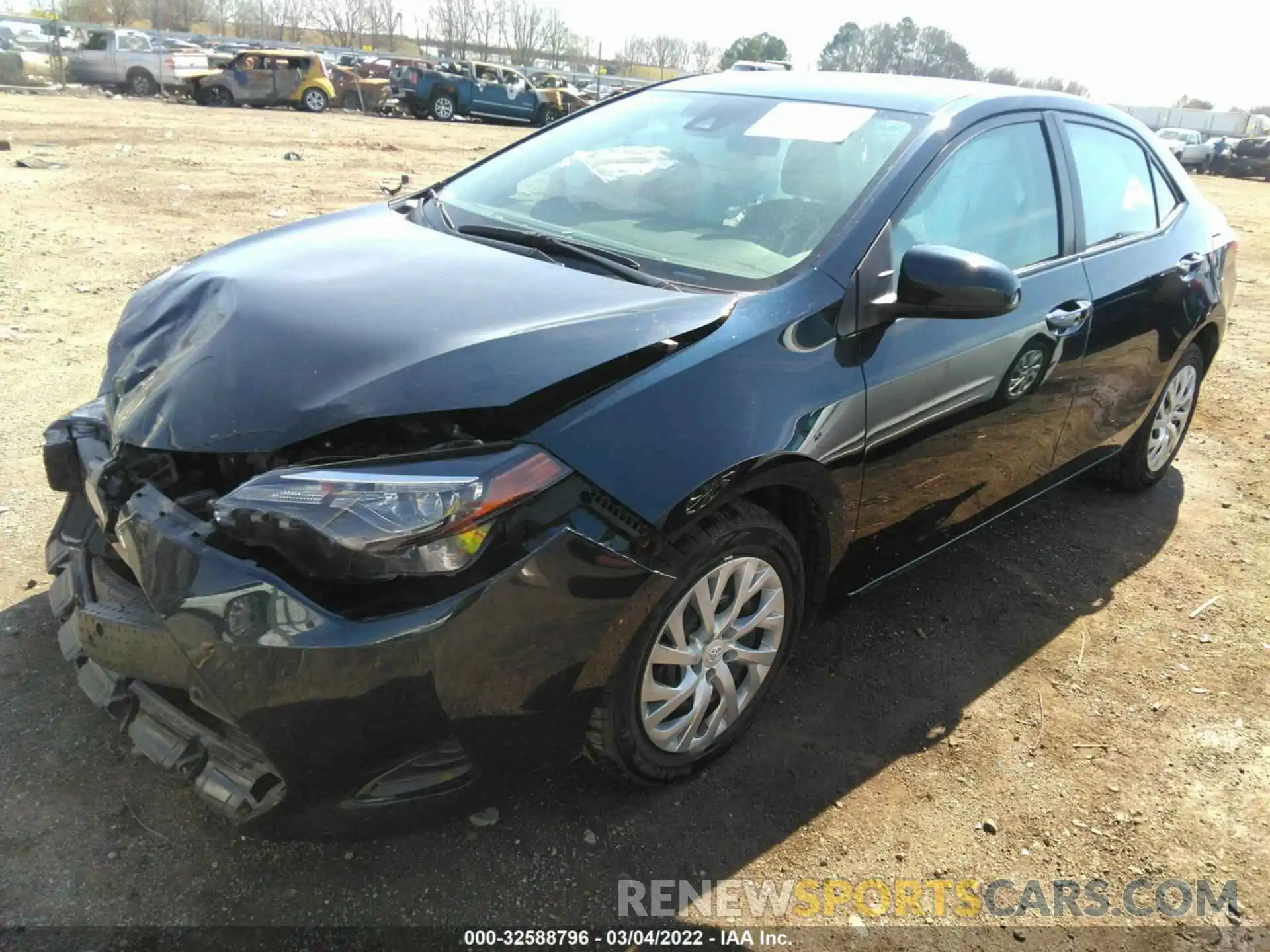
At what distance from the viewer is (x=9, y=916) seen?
1.96m

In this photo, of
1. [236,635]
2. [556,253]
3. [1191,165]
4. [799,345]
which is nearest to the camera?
[236,635]

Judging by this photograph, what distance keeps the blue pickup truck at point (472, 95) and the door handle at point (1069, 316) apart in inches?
1019

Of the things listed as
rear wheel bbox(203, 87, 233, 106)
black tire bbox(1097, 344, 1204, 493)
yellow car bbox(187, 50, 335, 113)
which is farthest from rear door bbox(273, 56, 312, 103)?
black tire bbox(1097, 344, 1204, 493)

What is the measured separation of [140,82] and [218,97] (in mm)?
4141

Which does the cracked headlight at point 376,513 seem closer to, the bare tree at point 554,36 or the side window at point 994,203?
the side window at point 994,203

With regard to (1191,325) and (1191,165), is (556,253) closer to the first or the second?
(1191,325)

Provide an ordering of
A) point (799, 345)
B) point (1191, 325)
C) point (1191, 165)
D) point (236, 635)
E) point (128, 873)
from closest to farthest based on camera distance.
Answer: point (236, 635) < point (128, 873) < point (799, 345) < point (1191, 325) < point (1191, 165)

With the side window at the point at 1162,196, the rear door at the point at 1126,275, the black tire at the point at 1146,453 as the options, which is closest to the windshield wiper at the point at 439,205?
the rear door at the point at 1126,275

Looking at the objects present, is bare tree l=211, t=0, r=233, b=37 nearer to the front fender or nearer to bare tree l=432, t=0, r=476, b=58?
bare tree l=432, t=0, r=476, b=58

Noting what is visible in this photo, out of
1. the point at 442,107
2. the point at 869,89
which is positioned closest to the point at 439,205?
the point at 869,89

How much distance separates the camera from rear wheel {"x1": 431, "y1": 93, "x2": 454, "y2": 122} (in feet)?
89.8

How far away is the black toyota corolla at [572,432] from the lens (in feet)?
5.76

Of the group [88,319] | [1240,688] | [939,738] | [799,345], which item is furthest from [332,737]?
[88,319]

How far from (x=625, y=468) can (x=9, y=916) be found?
5.34 ft
